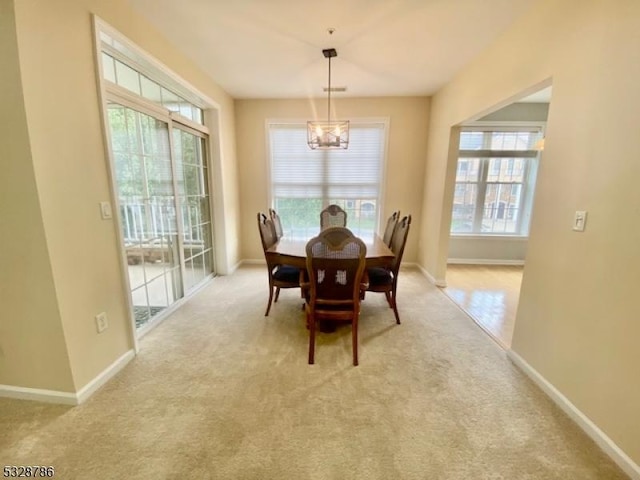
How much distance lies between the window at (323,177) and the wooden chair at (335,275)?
248 cm

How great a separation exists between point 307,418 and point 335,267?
96cm

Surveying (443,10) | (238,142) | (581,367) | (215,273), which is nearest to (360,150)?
(238,142)

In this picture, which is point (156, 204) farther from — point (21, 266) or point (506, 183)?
point (506, 183)

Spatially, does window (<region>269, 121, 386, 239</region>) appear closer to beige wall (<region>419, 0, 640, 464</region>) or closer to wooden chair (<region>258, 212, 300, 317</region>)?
wooden chair (<region>258, 212, 300, 317</region>)

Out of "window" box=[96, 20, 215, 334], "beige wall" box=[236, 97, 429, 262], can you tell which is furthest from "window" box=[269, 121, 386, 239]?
"window" box=[96, 20, 215, 334]

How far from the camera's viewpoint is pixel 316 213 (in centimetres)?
475

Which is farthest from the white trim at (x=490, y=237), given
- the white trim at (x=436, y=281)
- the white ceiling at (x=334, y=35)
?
the white ceiling at (x=334, y=35)

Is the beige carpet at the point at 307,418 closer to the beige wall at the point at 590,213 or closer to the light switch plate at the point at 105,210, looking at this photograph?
the beige wall at the point at 590,213

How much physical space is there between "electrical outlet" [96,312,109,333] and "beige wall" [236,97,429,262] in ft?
9.61

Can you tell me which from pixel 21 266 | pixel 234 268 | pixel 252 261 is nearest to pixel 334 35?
pixel 21 266

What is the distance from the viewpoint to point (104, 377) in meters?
1.87


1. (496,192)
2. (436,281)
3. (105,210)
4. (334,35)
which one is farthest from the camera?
(496,192)

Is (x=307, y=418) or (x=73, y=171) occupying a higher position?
(x=73, y=171)

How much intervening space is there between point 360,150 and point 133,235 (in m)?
3.38
